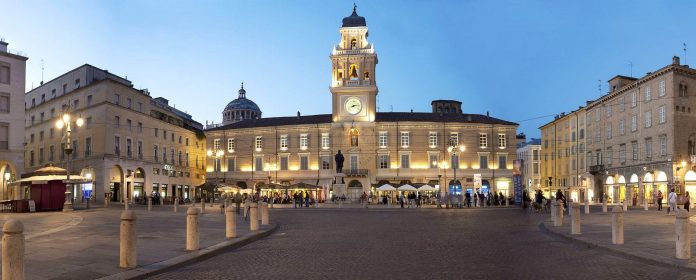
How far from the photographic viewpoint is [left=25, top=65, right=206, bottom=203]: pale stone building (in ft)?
211

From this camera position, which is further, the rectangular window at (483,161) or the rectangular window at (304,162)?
the rectangular window at (304,162)

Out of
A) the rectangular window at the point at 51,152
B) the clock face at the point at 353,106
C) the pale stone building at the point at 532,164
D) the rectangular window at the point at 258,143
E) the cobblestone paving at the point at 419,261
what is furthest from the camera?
the pale stone building at the point at 532,164

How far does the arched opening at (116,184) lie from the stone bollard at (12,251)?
60288mm

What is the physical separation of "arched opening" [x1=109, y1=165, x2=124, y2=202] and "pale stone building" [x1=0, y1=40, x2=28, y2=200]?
1381 centimetres

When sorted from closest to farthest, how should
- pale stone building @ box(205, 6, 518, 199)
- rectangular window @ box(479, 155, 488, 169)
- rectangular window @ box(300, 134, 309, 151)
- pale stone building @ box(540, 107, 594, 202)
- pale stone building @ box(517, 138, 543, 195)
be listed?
1. pale stone building @ box(205, 6, 518, 199)
2. pale stone building @ box(540, 107, 594, 202)
3. rectangular window @ box(479, 155, 488, 169)
4. rectangular window @ box(300, 134, 309, 151)
5. pale stone building @ box(517, 138, 543, 195)

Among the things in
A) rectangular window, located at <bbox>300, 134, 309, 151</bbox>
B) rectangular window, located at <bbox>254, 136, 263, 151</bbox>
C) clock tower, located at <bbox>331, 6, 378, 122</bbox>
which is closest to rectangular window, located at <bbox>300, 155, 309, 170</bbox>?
rectangular window, located at <bbox>300, 134, 309, 151</bbox>

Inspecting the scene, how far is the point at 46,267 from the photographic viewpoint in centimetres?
1062

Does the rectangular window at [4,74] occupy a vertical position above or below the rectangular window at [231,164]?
above

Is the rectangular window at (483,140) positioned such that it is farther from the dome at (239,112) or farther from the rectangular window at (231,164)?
the dome at (239,112)

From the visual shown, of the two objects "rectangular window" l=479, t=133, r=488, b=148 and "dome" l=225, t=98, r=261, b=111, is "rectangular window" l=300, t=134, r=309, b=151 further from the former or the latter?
"dome" l=225, t=98, r=261, b=111

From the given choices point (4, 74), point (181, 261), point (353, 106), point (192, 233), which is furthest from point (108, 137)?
point (181, 261)

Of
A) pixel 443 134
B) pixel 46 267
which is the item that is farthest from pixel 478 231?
pixel 443 134

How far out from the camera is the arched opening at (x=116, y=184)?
65625 millimetres

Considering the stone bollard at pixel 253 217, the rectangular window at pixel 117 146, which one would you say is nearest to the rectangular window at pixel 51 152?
the rectangular window at pixel 117 146
